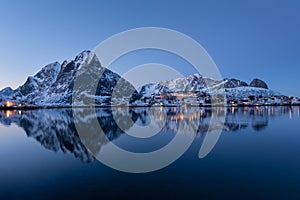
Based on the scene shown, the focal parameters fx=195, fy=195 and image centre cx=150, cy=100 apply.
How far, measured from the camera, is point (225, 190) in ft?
24.8

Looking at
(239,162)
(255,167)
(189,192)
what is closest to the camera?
(189,192)

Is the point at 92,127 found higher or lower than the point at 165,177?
higher

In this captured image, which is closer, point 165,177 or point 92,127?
point 165,177

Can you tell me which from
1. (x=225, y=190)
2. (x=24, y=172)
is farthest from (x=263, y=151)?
(x=24, y=172)

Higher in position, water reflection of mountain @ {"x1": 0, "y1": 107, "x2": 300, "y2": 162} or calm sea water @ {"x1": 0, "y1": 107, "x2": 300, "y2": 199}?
water reflection of mountain @ {"x1": 0, "y1": 107, "x2": 300, "y2": 162}

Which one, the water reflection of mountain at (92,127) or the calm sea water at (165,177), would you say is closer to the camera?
the calm sea water at (165,177)

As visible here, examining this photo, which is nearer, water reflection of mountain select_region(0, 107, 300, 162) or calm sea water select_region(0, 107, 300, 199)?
calm sea water select_region(0, 107, 300, 199)

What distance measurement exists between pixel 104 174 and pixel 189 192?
437cm

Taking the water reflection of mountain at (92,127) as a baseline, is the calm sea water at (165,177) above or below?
below

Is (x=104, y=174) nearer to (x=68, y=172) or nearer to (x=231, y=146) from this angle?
(x=68, y=172)

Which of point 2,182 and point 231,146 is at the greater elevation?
point 231,146

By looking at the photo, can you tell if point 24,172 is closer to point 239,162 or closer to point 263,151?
→ point 239,162

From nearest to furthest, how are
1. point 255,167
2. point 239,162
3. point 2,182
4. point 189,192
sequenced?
point 189,192
point 2,182
point 255,167
point 239,162

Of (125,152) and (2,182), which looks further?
(125,152)
